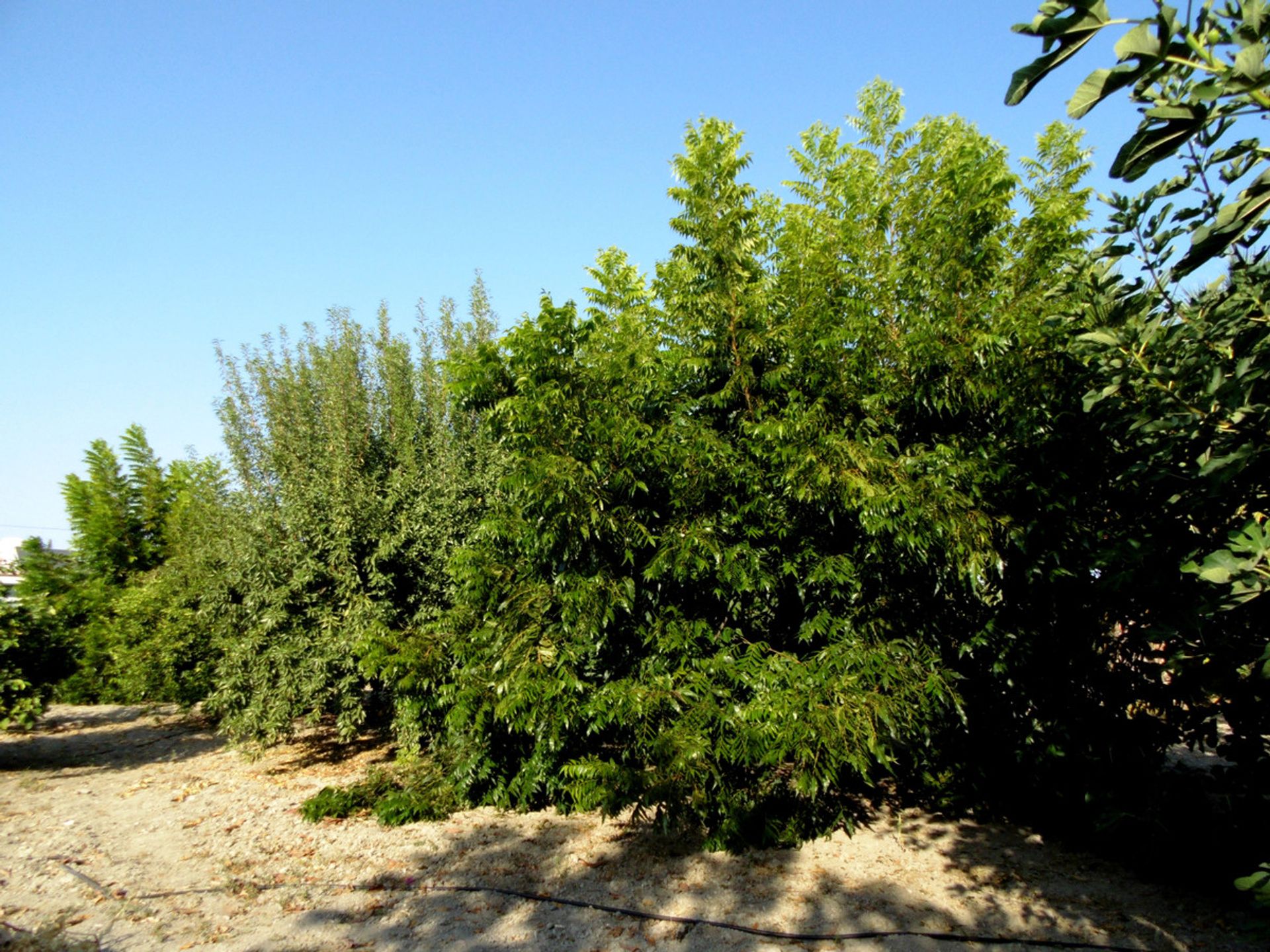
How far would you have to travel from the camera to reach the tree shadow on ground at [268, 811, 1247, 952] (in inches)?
178

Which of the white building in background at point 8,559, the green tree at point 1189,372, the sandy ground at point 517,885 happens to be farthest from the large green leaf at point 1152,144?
the white building in background at point 8,559

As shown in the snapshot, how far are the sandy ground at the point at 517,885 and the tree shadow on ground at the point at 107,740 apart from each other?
2.30 meters

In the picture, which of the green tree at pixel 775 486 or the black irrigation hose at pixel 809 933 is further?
the green tree at pixel 775 486

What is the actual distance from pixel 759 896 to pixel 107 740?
10290 millimetres

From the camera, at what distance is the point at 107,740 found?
11.1 metres

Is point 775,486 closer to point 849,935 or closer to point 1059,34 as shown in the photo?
point 849,935

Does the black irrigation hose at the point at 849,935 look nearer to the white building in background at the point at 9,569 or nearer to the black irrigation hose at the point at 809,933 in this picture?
the black irrigation hose at the point at 809,933

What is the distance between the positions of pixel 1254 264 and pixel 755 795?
14.6 ft

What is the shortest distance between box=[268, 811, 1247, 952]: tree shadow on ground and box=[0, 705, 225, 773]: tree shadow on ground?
5.91m

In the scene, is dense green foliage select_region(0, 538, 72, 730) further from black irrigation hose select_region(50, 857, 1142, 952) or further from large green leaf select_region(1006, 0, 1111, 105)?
large green leaf select_region(1006, 0, 1111, 105)

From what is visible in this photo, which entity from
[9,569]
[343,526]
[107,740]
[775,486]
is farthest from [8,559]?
[775,486]

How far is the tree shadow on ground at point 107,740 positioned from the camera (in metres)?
9.55

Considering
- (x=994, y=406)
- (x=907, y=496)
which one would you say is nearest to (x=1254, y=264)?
(x=907, y=496)

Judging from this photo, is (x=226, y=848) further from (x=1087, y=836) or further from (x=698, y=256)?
(x=1087, y=836)
